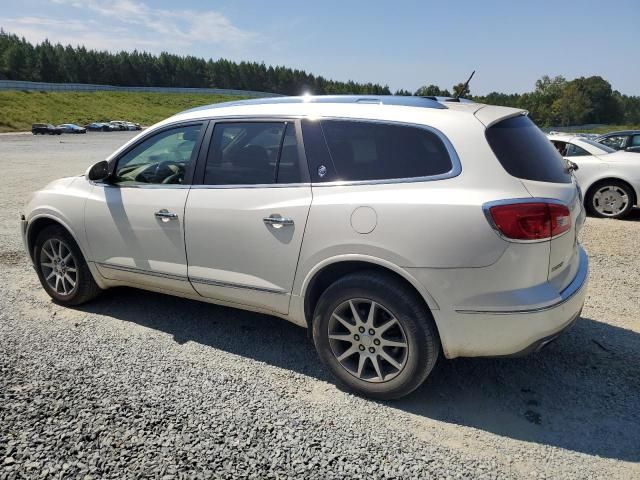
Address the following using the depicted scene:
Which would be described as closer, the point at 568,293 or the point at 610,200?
the point at 568,293

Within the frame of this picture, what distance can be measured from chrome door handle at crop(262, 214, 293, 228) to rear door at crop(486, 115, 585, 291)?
1288 millimetres

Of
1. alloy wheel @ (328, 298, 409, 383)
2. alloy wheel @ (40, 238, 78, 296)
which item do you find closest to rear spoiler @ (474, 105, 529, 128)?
alloy wheel @ (328, 298, 409, 383)

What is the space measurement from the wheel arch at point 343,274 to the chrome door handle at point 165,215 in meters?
1.18

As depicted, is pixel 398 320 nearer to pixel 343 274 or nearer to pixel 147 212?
pixel 343 274

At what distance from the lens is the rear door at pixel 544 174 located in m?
2.67

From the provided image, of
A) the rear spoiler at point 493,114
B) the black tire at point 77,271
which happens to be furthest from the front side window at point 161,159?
the rear spoiler at point 493,114

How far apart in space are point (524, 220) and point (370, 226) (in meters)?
0.82

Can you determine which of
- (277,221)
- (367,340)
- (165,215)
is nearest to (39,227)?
(165,215)

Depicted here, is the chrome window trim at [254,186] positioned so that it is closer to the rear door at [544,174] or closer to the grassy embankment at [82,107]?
the rear door at [544,174]

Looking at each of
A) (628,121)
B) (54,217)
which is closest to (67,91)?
(54,217)

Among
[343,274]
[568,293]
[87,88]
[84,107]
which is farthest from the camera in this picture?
[87,88]

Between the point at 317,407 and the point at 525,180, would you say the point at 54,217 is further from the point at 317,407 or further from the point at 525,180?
the point at 525,180

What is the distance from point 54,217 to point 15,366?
1.41 m

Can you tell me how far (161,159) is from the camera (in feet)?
13.0
